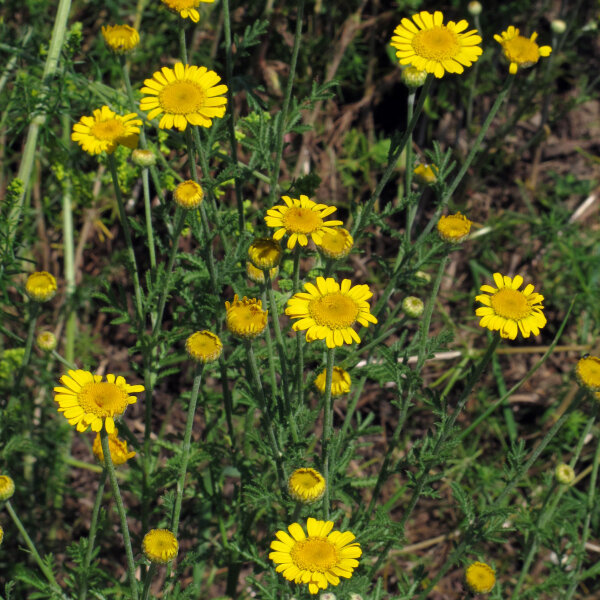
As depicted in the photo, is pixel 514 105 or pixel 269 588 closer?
pixel 269 588

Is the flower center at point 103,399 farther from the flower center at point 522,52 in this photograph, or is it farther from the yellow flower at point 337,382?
the flower center at point 522,52

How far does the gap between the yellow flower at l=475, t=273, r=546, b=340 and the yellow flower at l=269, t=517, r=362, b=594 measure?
0.89 m

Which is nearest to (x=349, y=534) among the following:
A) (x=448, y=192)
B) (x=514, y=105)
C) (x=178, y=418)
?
(x=448, y=192)

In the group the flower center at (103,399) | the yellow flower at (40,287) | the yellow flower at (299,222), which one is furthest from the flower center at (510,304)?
the yellow flower at (40,287)

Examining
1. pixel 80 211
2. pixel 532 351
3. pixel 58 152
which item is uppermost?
pixel 58 152

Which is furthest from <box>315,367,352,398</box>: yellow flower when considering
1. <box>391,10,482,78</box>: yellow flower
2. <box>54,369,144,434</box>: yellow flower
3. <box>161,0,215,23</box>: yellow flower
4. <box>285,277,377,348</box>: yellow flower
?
<box>161,0,215,23</box>: yellow flower

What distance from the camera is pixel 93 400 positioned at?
96.0 inches

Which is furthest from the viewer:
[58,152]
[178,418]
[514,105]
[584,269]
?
[514,105]

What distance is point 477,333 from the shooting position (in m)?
5.03

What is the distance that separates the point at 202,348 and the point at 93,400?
39cm

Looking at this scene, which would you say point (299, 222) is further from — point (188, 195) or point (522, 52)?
point (522, 52)

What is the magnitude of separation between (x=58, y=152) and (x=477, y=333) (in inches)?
112

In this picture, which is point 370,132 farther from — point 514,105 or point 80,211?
point 80,211

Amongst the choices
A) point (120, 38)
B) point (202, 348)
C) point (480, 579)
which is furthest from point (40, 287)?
point (480, 579)
